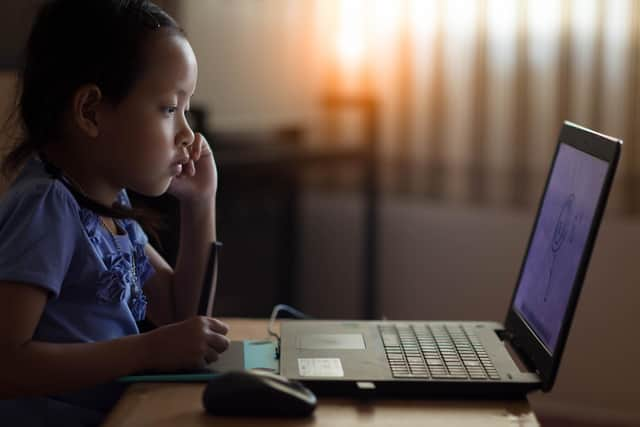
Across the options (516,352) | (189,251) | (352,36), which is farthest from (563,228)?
(352,36)

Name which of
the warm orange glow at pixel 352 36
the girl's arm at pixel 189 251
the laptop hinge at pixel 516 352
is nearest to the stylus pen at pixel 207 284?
the girl's arm at pixel 189 251

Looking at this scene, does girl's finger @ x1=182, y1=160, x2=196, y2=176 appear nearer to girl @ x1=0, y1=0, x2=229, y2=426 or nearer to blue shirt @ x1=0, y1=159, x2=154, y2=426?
girl @ x1=0, y1=0, x2=229, y2=426

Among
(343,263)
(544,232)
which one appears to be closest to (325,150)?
(343,263)

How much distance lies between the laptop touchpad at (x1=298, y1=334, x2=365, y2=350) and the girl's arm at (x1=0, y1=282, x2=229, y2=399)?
128 mm

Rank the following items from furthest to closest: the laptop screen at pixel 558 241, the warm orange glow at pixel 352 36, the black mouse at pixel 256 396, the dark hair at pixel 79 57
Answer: the warm orange glow at pixel 352 36 → the dark hair at pixel 79 57 → the laptop screen at pixel 558 241 → the black mouse at pixel 256 396

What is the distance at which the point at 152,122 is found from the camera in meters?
1.10

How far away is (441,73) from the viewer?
9.25ft

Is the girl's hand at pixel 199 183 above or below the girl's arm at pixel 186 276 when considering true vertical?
above

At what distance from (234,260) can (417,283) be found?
1.87ft

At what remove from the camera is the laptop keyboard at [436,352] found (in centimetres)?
101

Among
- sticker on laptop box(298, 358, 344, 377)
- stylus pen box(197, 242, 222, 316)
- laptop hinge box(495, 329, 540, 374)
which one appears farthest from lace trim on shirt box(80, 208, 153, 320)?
laptop hinge box(495, 329, 540, 374)

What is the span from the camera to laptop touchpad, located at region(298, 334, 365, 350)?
1.12m

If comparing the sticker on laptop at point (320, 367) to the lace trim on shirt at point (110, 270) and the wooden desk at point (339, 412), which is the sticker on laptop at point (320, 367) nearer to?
the wooden desk at point (339, 412)

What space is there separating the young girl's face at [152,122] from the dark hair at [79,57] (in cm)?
1
